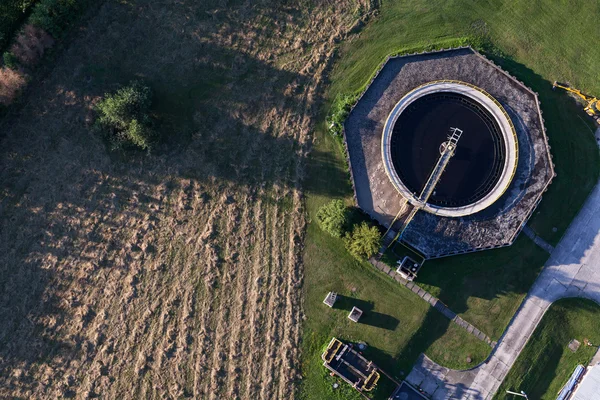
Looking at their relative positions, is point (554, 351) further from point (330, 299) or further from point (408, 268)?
point (330, 299)

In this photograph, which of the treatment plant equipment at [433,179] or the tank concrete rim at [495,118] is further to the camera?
the tank concrete rim at [495,118]

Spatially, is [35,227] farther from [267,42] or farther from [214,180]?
[267,42]

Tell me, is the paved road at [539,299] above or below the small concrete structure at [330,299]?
above

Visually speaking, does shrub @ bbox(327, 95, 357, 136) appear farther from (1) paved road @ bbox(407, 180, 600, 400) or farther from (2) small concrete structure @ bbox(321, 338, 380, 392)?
(1) paved road @ bbox(407, 180, 600, 400)

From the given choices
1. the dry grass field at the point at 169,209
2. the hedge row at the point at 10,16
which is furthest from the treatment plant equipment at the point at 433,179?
the hedge row at the point at 10,16

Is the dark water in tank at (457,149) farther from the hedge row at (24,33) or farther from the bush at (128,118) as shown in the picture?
the hedge row at (24,33)
